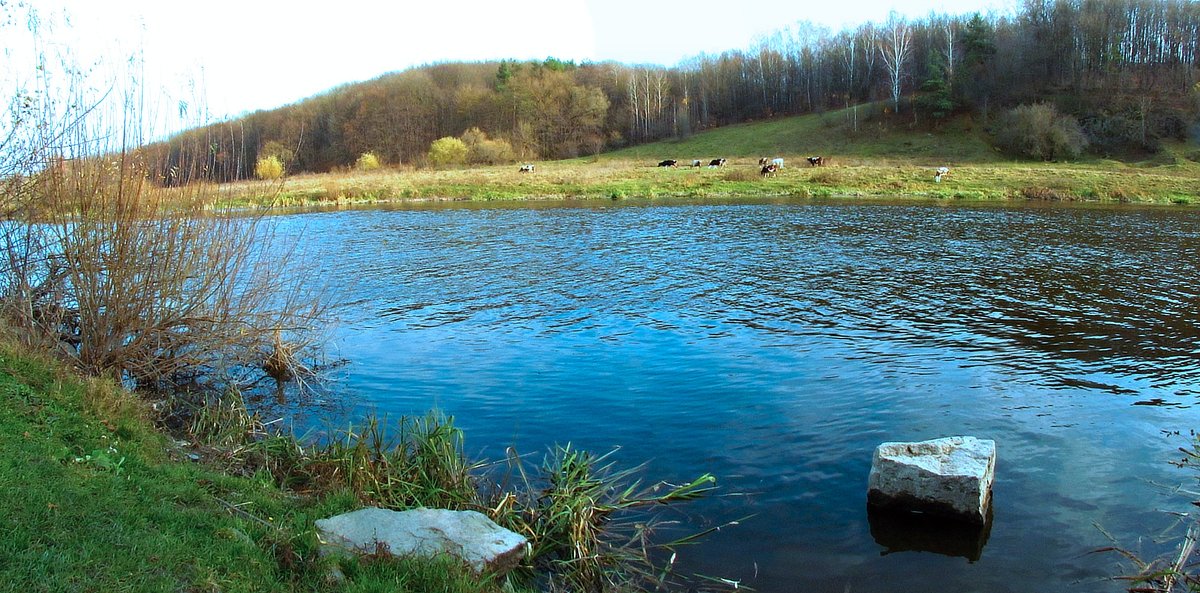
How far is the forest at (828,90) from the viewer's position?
70125 millimetres

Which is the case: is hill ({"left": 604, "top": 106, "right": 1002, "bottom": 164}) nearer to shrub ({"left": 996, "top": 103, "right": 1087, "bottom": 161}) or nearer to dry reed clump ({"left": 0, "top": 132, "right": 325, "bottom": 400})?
shrub ({"left": 996, "top": 103, "right": 1087, "bottom": 161})

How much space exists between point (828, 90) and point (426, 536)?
338 ft

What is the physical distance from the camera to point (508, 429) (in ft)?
31.4

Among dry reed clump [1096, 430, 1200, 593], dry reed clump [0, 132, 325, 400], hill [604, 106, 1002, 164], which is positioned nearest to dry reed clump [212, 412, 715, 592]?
dry reed clump [0, 132, 325, 400]

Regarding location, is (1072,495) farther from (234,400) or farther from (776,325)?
(234,400)

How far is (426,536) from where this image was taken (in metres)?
5.74

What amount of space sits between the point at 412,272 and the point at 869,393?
530 inches

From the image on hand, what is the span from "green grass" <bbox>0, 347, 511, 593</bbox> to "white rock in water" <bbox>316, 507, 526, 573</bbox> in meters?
0.18

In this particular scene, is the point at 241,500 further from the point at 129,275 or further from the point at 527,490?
the point at 129,275

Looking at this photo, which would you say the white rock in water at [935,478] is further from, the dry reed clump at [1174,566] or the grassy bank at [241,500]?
the grassy bank at [241,500]

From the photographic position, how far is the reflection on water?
7074 millimetres

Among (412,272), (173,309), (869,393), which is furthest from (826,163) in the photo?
(173,309)

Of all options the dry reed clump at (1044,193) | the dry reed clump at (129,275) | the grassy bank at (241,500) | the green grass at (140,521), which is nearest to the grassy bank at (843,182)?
the dry reed clump at (1044,193)

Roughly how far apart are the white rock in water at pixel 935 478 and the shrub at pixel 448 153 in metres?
69.2
